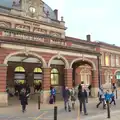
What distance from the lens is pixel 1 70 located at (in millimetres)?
17984

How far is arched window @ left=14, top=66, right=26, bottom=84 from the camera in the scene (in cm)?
2675

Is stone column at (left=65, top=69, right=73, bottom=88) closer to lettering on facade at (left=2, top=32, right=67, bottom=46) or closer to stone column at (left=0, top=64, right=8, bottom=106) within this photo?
lettering on facade at (left=2, top=32, right=67, bottom=46)

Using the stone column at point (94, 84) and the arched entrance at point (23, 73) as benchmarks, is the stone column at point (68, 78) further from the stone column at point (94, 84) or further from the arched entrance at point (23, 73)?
the arched entrance at point (23, 73)

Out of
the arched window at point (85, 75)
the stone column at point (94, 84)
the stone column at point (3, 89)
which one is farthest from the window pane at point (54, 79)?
the stone column at point (3, 89)

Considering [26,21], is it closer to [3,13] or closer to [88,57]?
[3,13]

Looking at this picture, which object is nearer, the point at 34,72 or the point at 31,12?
the point at 34,72

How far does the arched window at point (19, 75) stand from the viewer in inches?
1053

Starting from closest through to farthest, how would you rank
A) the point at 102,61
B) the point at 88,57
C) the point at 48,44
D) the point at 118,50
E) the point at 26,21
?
the point at 48,44
the point at 88,57
the point at 26,21
the point at 102,61
the point at 118,50

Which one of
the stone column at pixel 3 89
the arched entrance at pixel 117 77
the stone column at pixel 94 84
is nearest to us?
the stone column at pixel 3 89

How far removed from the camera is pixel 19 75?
27.0 meters

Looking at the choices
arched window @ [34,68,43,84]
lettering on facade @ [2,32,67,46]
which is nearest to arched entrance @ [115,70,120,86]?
arched window @ [34,68,43,84]

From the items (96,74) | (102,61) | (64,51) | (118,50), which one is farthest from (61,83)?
(118,50)

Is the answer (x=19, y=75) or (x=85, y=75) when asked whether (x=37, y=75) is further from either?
(x=85, y=75)

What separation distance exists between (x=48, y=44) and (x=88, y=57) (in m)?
5.83
